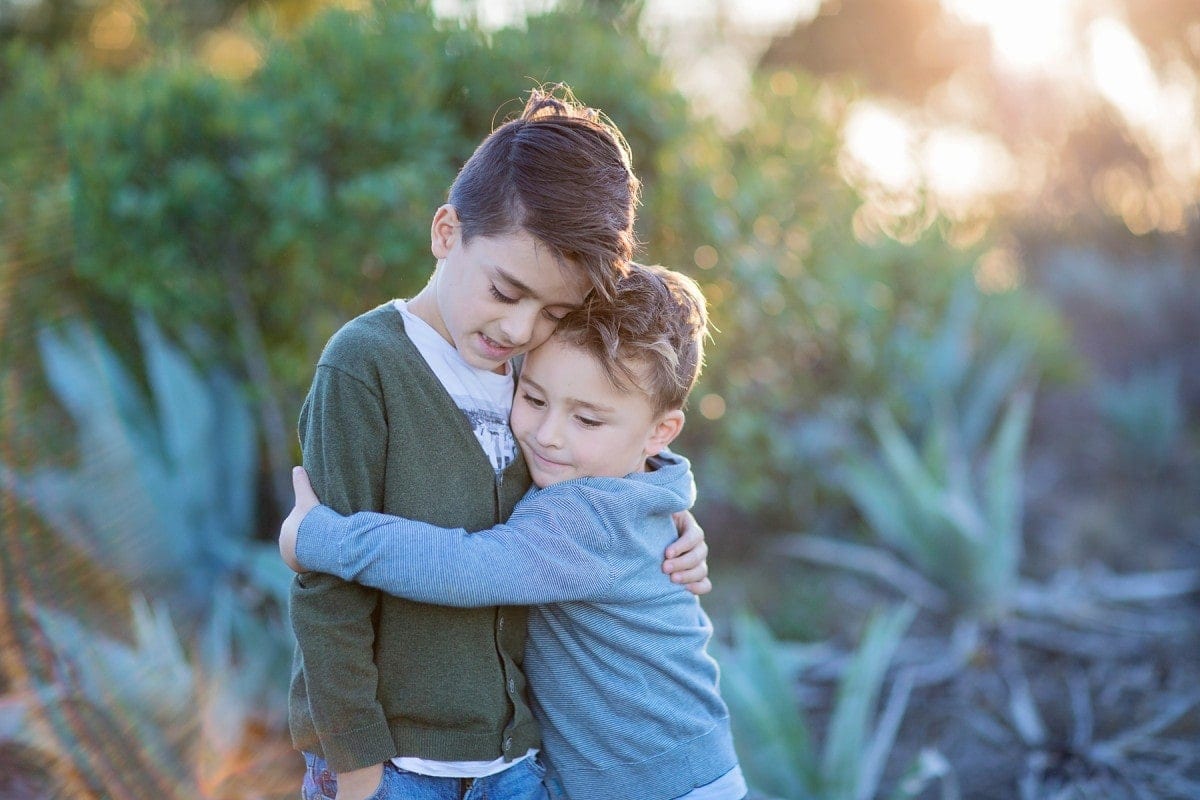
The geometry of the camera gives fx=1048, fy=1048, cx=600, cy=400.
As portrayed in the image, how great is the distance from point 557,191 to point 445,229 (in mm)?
223

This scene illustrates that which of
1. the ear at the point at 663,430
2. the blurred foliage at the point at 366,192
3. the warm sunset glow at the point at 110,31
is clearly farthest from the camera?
the warm sunset glow at the point at 110,31

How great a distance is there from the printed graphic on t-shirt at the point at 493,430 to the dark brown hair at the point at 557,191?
0.28 m

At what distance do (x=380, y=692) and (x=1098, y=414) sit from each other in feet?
24.3

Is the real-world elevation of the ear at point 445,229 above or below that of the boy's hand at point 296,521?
above

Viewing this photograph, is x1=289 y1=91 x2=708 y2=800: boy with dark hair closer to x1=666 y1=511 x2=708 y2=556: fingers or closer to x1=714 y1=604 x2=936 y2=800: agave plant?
x1=666 y1=511 x2=708 y2=556: fingers

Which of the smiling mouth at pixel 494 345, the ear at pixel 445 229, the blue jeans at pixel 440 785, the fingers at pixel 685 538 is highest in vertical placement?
the ear at pixel 445 229

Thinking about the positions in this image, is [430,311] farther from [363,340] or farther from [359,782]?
[359,782]

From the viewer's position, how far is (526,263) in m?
1.69

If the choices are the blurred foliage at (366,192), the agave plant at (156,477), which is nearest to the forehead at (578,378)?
the agave plant at (156,477)

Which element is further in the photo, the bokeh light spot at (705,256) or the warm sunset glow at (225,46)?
the warm sunset glow at (225,46)

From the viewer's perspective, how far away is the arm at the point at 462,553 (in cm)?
157

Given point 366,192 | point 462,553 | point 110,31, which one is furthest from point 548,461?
point 110,31

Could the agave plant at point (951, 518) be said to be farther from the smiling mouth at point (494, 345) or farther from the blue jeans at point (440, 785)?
the smiling mouth at point (494, 345)

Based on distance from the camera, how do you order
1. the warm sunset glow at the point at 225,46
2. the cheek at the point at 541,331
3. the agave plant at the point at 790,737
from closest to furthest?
the cheek at the point at 541,331 < the agave plant at the point at 790,737 < the warm sunset glow at the point at 225,46
